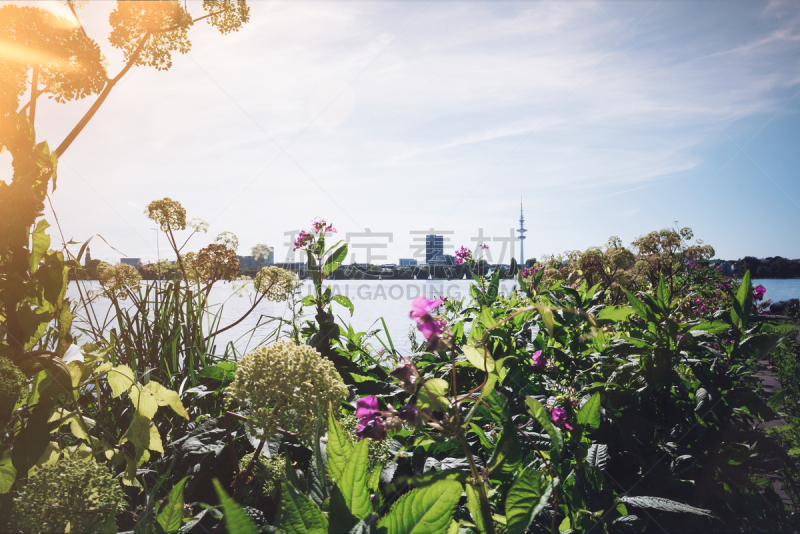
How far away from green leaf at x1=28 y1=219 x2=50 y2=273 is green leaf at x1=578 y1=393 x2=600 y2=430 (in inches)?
55.1

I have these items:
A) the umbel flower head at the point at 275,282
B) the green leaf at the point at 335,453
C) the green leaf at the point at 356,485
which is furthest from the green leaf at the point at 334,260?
the green leaf at the point at 356,485

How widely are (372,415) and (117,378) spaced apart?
68 cm

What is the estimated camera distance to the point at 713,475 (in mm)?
1339

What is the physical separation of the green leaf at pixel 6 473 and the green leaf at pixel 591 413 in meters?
1.29

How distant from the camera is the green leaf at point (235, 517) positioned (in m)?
0.42

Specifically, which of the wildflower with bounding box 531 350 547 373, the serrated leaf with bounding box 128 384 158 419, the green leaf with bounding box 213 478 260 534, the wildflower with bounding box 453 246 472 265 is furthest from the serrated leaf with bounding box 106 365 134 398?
the wildflower with bounding box 453 246 472 265

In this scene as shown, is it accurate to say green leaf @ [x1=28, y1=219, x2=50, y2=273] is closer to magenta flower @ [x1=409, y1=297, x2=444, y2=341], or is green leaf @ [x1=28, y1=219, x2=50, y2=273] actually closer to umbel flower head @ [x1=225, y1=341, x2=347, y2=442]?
umbel flower head @ [x1=225, y1=341, x2=347, y2=442]

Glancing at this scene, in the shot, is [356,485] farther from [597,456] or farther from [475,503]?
[597,456]

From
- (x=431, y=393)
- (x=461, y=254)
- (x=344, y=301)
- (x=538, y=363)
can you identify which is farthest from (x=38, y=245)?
(x=461, y=254)

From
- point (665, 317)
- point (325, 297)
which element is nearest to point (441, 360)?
point (325, 297)

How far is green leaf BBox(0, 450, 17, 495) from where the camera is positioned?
83cm

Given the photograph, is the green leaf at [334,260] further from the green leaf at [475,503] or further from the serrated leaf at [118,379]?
the green leaf at [475,503]

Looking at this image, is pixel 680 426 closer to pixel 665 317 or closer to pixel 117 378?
pixel 665 317

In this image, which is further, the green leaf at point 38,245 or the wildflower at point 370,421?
the green leaf at point 38,245
